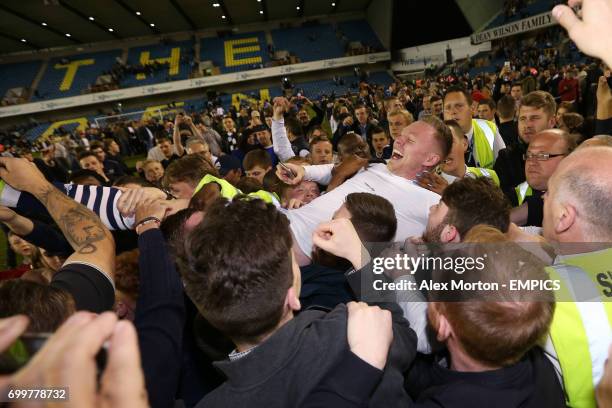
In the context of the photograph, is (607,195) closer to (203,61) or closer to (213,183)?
(213,183)

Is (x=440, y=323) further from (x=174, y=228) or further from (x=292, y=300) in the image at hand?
(x=174, y=228)

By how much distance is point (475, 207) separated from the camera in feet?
5.32

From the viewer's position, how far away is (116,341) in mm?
506

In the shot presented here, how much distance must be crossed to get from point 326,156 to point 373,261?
121 inches

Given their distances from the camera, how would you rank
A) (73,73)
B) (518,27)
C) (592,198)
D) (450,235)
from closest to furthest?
(592,198) → (450,235) → (518,27) → (73,73)

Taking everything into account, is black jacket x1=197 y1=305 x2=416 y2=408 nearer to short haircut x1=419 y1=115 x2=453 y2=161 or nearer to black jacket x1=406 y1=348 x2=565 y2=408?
black jacket x1=406 y1=348 x2=565 y2=408

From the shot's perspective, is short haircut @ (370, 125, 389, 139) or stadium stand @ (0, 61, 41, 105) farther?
stadium stand @ (0, 61, 41, 105)

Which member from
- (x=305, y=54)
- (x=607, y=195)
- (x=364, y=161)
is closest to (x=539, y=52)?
(x=305, y=54)

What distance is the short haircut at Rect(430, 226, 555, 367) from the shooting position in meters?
0.95

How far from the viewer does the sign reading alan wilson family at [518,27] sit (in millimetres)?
16250

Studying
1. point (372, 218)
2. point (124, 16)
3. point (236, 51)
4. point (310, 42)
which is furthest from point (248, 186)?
point (310, 42)

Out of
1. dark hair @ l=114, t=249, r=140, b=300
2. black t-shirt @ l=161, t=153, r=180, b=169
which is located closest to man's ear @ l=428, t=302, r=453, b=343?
dark hair @ l=114, t=249, r=140, b=300

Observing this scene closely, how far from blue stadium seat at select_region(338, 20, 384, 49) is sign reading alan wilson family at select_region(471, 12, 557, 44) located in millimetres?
9460

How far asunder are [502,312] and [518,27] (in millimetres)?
22365
